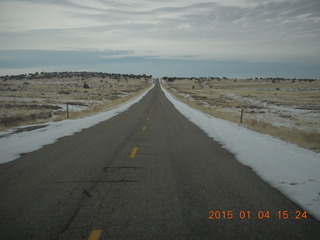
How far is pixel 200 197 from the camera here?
520 centimetres

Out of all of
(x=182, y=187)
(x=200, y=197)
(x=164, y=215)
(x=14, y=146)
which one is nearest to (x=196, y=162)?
(x=182, y=187)

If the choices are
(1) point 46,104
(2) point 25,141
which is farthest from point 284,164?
(1) point 46,104

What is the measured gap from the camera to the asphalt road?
3941 millimetres

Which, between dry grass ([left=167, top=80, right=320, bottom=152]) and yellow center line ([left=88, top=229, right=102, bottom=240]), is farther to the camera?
dry grass ([left=167, top=80, right=320, bottom=152])

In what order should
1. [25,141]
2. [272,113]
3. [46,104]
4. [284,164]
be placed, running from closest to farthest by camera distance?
[284,164]
[25,141]
[272,113]
[46,104]

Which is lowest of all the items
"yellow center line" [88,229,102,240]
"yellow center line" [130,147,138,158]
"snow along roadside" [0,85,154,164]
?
"snow along roadside" [0,85,154,164]

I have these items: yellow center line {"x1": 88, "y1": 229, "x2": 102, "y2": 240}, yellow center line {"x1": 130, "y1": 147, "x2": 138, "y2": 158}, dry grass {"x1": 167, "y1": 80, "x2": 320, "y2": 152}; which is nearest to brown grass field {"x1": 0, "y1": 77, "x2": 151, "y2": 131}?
yellow center line {"x1": 130, "y1": 147, "x2": 138, "y2": 158}
